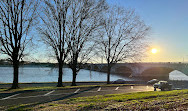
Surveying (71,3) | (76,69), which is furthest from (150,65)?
(71,3)

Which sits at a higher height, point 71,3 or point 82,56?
point 71,3

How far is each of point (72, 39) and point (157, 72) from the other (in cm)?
8156

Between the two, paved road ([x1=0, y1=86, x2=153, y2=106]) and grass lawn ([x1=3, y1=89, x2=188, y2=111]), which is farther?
paved road ([x1=0, y1=86, x2=153, y2=106])

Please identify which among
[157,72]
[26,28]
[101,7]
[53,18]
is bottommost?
[157,72]

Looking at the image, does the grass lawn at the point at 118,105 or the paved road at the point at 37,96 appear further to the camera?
the paved road at the point at 37,96

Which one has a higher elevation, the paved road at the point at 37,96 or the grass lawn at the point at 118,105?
the grass lawn at the point at 118,105

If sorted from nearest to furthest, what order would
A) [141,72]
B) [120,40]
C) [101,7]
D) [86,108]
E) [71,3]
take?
[86,108] → [71,3] → [101,7] → [120,40] → [141,72]

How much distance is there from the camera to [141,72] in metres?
73.1

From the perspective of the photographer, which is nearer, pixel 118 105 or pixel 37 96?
pixel 118 105

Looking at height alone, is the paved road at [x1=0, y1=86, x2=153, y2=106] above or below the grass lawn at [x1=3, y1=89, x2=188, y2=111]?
below

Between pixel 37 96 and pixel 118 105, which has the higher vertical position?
pixel 118 105

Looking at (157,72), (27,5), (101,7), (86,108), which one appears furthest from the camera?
(157,72)

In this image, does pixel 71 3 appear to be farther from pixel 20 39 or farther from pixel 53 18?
pixel 20 39

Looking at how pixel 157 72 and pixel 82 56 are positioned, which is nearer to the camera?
pixel 82 56
